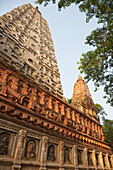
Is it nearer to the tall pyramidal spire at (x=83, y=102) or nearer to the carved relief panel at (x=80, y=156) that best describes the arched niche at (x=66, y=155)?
the carved relief panel at (x=80, y=156)

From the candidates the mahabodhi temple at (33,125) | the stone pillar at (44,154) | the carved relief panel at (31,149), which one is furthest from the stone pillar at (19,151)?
the stone pillar at (44,154)

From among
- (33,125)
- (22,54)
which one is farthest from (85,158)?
(22,54)

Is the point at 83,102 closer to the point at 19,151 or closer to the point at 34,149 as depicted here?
the point at 34,149

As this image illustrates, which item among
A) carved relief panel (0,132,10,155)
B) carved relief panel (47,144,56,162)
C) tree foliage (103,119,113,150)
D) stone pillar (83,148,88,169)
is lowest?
stone pillar (83,148,88,169)

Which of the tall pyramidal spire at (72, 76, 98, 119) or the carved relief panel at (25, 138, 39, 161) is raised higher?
the tall pyramidal spire at (72, 76, 98, 119)

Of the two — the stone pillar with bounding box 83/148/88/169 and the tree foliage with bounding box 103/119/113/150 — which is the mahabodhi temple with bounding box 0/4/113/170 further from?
the tree foliage with bounding box 103/119/113/150

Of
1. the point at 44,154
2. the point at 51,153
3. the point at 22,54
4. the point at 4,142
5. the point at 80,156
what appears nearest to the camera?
the point at 4,142

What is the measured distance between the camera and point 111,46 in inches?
403

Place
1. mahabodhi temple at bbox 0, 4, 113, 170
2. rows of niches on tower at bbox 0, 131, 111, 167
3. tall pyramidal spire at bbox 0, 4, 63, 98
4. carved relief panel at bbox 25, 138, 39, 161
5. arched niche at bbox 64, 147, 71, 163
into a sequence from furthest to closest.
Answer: tall pyramidal spire at bbox 0, 4, 63, 98, arched niche at bbox 64, 147, 71, 163, carved relief panel at bbox 25, 138, 39, 161, mahabodhi temple at bbox 0, 4, 113, 170, rows of niches on tower at bbox 0, 131, 111, 167

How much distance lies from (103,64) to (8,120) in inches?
373

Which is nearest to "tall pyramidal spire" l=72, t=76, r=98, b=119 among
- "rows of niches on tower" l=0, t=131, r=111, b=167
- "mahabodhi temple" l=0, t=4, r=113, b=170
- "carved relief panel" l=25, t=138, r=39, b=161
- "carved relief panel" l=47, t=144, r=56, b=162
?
"mahabodhi temple" l=0, t=4, r=113, b=170

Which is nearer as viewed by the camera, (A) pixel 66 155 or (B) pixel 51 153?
(B) pixel 51 153

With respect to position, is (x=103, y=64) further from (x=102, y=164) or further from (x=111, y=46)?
(x=102, y=164)

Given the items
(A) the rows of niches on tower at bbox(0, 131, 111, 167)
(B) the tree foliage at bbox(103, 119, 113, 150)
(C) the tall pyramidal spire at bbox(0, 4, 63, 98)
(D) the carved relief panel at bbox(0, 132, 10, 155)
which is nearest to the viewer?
(D) the carved relief panel at bbox(0, 132, 10, 155)
